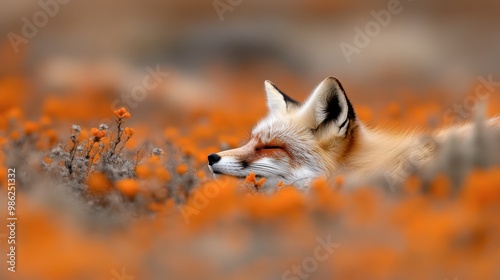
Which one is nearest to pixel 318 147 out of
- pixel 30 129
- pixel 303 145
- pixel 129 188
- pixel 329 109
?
pixel 303 145

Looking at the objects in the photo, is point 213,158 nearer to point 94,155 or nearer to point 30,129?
point 94,155

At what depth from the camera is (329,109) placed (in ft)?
19.4

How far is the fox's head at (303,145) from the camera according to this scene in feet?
19.0

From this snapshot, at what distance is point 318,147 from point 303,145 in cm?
12

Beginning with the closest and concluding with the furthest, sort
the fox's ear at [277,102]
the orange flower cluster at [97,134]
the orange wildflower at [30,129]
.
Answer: the orange flower cluster at [97,134] < the orange wildflower at [30,129] < the fox's ear at [277,102]

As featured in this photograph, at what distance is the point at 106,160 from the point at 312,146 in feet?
5.45

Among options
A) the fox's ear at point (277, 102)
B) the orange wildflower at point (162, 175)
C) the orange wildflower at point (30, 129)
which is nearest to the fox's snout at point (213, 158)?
the orange wildflower at point (162, 175)

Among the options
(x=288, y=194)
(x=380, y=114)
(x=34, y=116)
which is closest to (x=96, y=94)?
(x=34, y=116)

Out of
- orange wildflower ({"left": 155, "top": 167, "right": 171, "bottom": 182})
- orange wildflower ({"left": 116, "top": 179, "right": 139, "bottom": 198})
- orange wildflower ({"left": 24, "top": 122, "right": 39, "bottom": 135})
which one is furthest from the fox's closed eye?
orange wildflower ({"left": 24, "top": 122, "right": 39, "bottom": 135})

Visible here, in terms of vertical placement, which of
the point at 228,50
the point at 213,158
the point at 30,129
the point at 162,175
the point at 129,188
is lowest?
the point at 129,188

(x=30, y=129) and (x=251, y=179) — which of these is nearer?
(x=251, y=179)

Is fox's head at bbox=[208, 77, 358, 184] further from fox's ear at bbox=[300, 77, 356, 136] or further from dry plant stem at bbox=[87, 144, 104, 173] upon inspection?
dry plant stem at bbox=[87, 144, 104, 173]

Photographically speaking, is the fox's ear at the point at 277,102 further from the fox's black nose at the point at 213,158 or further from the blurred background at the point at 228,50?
the blurred background at the point at 228,50

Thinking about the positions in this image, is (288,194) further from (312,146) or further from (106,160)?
(106,160)
